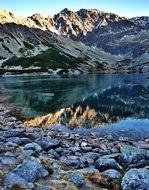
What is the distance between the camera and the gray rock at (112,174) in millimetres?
17703

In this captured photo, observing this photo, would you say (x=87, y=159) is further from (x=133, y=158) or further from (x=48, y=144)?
(x=48, y=144)

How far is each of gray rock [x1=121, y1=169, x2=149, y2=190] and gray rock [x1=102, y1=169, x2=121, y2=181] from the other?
44.3 inches

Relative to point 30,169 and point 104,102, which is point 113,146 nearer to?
point 30,169

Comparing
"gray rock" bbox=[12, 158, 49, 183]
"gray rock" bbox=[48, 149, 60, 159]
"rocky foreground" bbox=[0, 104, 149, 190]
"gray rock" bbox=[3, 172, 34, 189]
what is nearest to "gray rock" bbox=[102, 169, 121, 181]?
"rocky foreground" bbox=[0, 104, 149, 190]

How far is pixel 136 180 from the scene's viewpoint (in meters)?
16.0

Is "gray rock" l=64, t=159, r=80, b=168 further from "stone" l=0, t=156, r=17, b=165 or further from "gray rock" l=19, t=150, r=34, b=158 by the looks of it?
"stone" l=0, t=156, r=17, b=165

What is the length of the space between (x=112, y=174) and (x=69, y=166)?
3.32 metres

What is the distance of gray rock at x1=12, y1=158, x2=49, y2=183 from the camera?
16969 millimetres

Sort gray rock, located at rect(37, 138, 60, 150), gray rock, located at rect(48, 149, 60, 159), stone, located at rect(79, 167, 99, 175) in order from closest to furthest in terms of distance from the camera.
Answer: stone, located at rect(79, 167, 99, 175)
gray rock, located at rect(48, 149, 60, 159)
gray rock, located at rect(37, 138, 60, 150)

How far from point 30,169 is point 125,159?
6.06m

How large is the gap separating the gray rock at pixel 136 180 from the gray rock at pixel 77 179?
84.9 inches

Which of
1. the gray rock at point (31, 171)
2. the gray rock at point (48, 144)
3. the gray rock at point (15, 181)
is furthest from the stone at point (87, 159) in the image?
the gray rock at point (15, 181)

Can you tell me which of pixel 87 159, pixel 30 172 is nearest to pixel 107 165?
pixel 87 159

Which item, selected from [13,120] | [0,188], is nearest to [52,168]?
[0,188]
